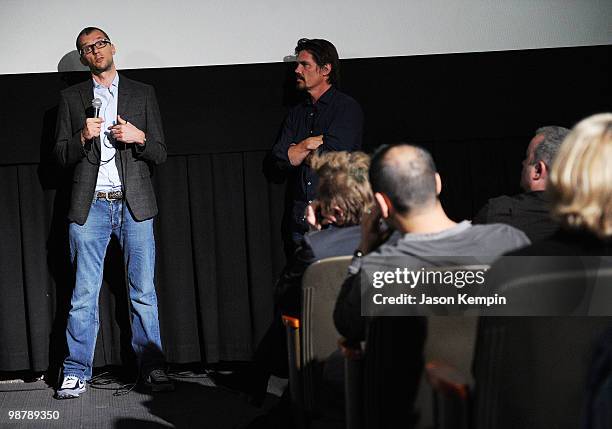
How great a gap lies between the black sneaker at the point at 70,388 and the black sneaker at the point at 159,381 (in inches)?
12.9

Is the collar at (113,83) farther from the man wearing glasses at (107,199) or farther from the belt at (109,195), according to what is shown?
the belt at (109,195)

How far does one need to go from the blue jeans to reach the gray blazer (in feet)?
0.25

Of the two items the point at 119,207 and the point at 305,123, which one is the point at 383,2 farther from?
the point at 119,207

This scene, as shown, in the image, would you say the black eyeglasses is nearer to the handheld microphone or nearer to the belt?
Answer: the handheld microphone

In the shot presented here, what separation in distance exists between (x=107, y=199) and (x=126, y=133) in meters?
0.37

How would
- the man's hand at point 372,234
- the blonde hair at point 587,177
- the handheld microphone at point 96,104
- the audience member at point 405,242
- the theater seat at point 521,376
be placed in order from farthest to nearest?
the handheld microphone at point 96,104 → the man's hand at point 372,234 → the audience member at point 405,242 → the theater seat at point 521,376 → the blonde hair at point 587,177

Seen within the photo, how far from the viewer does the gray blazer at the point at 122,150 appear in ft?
13.5

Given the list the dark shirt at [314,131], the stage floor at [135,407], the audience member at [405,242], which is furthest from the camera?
the dark shirt at [314,131]

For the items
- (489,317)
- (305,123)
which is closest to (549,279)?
(489,317)

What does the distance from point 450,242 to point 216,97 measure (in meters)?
2.65

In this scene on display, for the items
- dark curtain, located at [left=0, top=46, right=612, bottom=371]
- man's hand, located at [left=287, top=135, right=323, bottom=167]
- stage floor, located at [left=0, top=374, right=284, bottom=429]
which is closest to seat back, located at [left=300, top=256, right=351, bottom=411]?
stage floor, located at [left=0, top=374, right=284, bottom=429]

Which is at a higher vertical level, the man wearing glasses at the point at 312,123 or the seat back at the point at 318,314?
the man wearing glasses at the point at 312,123

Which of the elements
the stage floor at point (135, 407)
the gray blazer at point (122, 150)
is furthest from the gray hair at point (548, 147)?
the gray blazer at point (122, 150)

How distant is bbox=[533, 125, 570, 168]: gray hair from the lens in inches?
125
